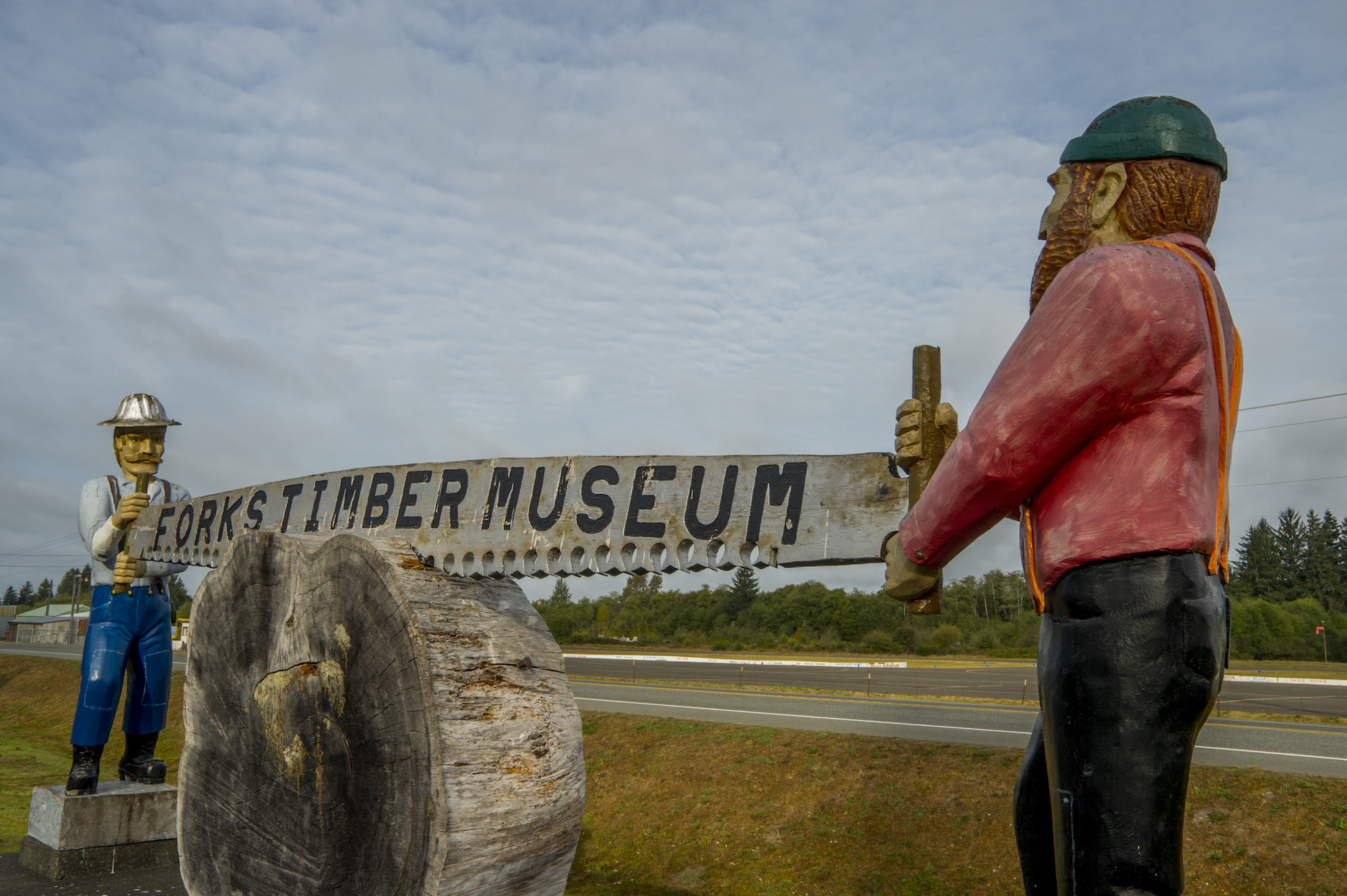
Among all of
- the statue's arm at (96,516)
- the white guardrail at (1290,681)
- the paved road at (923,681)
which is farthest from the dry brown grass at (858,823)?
the white guardrail at (1290,681)

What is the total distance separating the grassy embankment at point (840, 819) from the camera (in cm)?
585

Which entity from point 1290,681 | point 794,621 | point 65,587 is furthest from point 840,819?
point 65,587

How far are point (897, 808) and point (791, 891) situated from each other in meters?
1.39

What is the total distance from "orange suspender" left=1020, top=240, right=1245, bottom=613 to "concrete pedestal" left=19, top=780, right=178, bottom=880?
17.0ft

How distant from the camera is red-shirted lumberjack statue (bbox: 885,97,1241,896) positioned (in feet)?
5.44

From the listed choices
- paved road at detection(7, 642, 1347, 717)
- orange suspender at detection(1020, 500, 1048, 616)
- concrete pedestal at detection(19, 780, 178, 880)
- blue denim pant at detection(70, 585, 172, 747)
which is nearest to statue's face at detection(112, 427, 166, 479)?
blue denim pant at detection(70, 585, 172, 747)

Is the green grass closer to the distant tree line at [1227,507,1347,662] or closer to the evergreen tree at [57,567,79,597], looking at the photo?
the distant tree line at [1227,507,1347,662]

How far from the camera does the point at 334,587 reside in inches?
112

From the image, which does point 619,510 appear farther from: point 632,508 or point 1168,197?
point 1168,197

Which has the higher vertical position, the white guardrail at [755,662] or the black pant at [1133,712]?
the black pant at [1133,712]

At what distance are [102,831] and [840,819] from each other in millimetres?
5344

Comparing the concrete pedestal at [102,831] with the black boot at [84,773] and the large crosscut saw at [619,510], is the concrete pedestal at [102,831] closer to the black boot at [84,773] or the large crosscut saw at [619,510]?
the black boot at [84,773]

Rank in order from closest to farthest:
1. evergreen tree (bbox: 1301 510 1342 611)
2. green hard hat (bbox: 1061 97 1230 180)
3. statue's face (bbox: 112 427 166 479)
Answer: green hard hat (bbox: 1061 97 1230 180) → statue's face (bbox: 112 427 166 479) → evergreen tree (bbox: 1301 510 1342 611)

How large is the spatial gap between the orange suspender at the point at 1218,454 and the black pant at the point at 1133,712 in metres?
0.11
